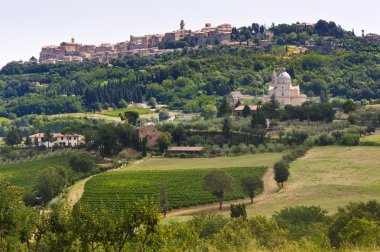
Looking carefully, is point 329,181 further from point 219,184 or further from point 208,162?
point 208,162

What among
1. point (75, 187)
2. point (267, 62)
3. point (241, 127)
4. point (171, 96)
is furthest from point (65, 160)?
point (267, 62)

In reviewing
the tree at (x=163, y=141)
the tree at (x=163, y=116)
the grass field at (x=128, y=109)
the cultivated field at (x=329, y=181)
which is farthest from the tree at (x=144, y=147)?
the grass field at (x=128, y=109)

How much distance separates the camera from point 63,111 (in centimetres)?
11588

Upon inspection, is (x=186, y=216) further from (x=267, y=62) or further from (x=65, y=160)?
(x=267, y=62)

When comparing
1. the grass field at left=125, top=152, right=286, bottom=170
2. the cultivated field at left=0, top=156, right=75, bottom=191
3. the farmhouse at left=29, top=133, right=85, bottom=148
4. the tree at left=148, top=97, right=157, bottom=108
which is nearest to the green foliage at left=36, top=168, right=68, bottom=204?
the cultivated field at left=0, top=156, right=75, bottom=191

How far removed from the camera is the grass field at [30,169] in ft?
185

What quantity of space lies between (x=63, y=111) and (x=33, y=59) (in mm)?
74126

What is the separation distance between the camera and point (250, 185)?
45594 mm

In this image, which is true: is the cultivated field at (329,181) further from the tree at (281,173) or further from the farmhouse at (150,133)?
the farmhouse at (150,133)

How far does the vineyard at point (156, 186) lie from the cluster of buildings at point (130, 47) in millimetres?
101133

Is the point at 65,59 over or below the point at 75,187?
over

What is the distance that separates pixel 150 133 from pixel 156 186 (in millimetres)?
19180

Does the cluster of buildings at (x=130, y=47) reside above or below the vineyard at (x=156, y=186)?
above

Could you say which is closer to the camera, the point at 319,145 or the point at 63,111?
the point at 319,145
